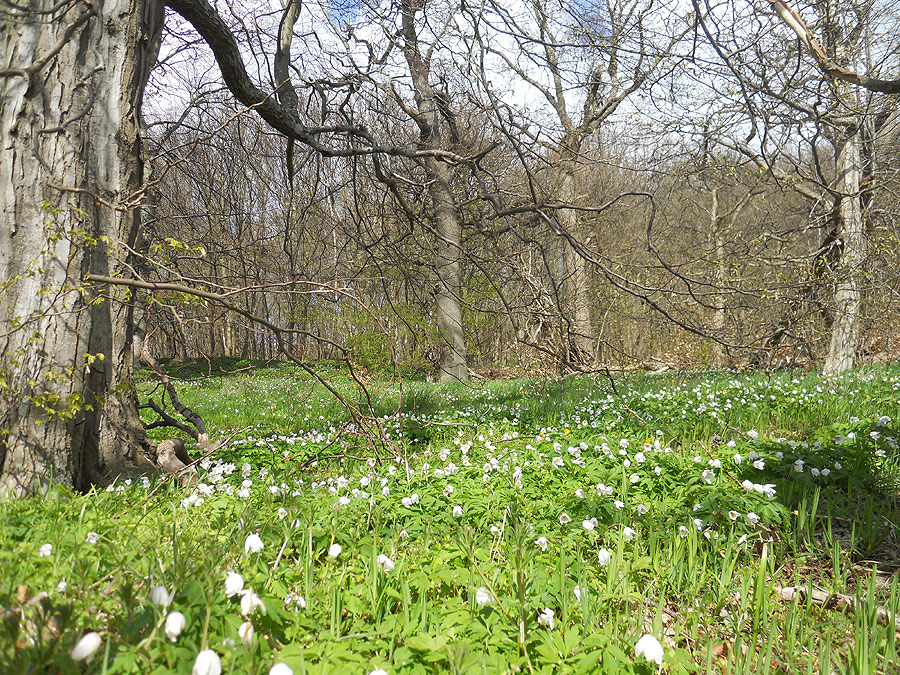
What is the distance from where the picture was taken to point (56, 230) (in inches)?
108

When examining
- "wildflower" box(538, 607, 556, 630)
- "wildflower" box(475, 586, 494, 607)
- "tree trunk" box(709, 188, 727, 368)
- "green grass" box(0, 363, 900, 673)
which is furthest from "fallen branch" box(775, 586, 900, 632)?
"tree trunk" box(709, 188, 727, 368)

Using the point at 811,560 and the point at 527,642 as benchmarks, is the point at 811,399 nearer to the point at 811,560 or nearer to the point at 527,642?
the point at 811,560

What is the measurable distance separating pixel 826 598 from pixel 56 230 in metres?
4.31

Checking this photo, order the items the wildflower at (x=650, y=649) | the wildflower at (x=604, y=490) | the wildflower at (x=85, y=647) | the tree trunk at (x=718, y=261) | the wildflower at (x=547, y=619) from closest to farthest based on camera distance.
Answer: the wildflower at (x=85, y=647), the wildflower at (x=650, y=649), the wildflower at (x=547, y=619), the wildflower at (x=604, y=490), the tree trunk at (x=718, y=261)

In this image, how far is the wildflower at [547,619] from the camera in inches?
64.0

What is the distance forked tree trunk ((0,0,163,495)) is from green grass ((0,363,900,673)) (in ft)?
1.45

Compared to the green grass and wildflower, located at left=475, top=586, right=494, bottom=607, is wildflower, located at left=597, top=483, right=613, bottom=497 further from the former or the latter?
wildflower, located at left=475, top=586, right=494, bottom=607

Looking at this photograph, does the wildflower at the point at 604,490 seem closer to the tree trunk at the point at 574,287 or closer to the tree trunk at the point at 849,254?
the tree trunk at the point at 574,287

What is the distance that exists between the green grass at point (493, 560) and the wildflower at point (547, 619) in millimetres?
16

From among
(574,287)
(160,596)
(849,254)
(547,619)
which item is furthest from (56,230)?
(849,254)

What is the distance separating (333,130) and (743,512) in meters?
4.30

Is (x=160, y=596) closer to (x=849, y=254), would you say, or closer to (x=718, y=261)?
(x=718, y=261)

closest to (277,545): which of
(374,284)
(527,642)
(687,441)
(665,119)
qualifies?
(527,642)

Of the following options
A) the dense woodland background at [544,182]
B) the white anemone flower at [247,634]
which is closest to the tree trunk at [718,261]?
the dense woodland background at [544,182]
